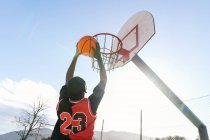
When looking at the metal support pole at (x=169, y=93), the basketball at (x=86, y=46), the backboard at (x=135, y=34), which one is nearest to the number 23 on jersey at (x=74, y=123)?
the basketball at (x=86, y=46)

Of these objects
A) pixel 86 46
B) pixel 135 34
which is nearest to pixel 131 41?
pixel 135 34

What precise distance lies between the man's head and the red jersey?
3.4 inches

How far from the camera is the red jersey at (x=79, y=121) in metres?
2.58

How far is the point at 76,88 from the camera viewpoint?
254cm

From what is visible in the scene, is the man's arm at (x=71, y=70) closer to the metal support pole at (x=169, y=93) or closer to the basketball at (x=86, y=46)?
the basketball at (x=86, y=46)

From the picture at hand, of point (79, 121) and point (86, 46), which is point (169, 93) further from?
point (79, 121)

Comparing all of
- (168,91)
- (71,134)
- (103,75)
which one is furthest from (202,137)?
(71,134)

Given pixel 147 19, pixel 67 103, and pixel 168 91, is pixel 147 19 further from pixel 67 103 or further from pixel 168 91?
pixel 67 103

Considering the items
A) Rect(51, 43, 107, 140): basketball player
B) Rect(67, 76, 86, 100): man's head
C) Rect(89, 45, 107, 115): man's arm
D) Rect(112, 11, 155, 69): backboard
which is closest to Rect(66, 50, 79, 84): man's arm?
Rect(89, 45, 107, 115): man's arm

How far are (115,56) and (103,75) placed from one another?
3071 millimetres

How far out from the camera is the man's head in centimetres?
254

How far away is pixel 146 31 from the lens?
19.1 feet

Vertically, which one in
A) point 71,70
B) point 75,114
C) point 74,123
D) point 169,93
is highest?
point 169,93

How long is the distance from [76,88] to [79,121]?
0.39 metres
